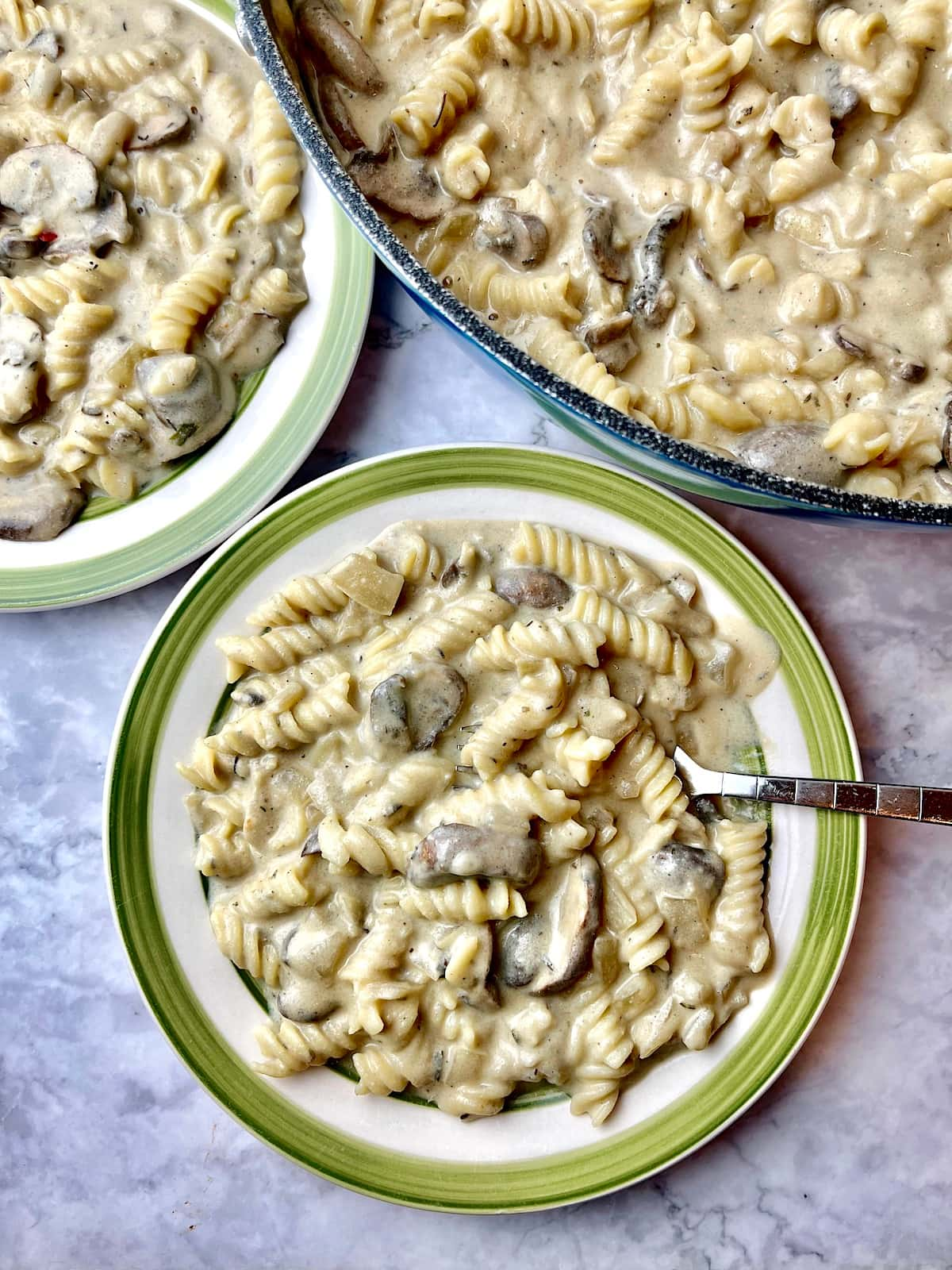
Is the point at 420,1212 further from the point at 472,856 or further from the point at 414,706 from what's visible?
the point at 414,706

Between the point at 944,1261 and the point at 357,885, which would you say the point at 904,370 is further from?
the point at 944,1261

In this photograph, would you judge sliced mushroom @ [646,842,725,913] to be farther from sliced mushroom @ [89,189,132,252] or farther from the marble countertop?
sliced mushroom @ [89,189,132,252]

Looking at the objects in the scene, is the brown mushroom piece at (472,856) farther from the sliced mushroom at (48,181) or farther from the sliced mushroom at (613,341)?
the sliced mushroom at (48,181)

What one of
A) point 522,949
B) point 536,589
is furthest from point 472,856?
point 536,589

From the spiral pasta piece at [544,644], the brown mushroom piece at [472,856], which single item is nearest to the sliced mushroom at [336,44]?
the spiral pasta piece at [544,644]

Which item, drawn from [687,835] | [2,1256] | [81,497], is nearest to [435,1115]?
[687,835]
